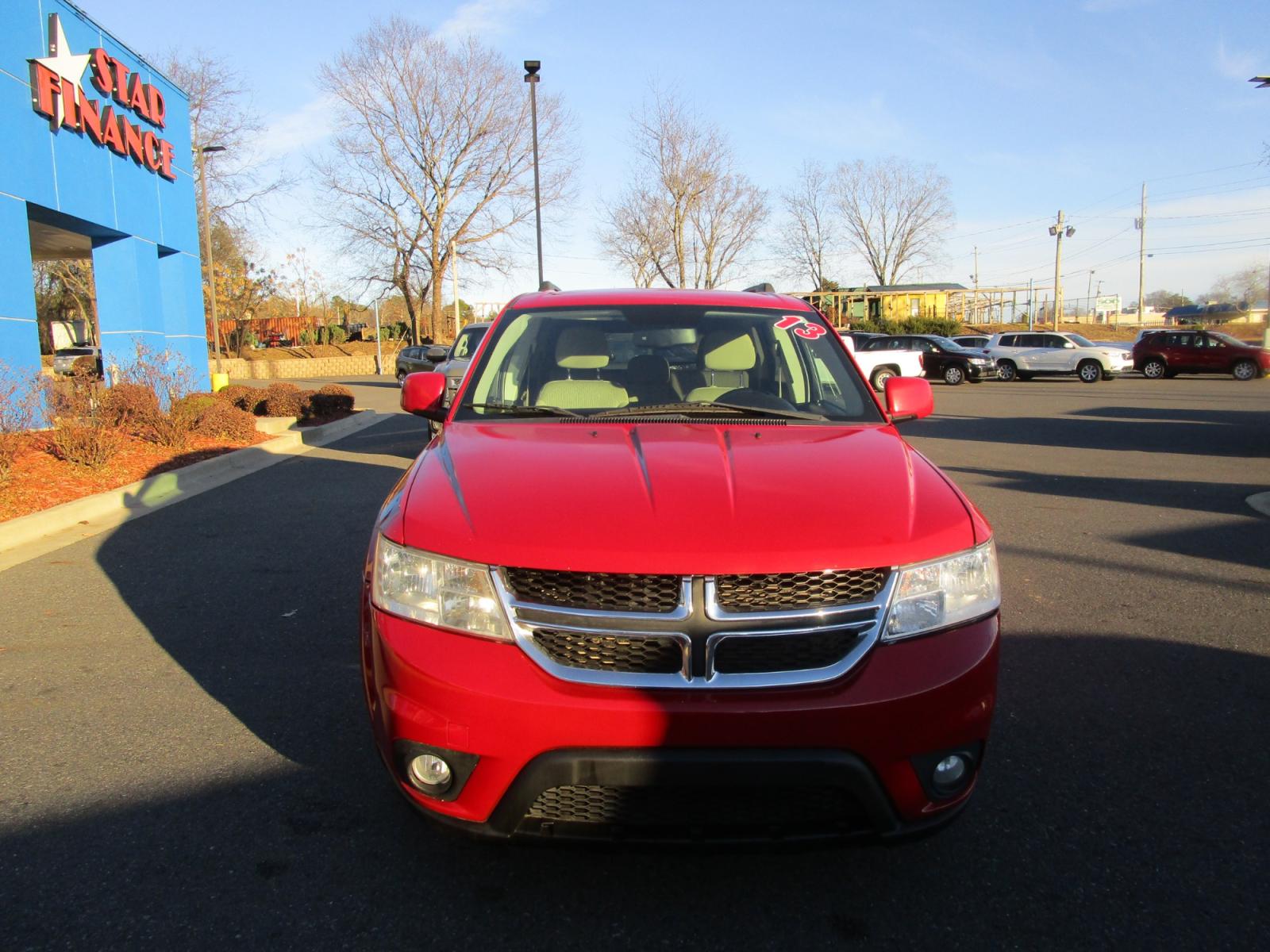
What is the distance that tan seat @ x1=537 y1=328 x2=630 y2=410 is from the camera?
3.58 metres

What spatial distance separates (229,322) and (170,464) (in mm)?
46289

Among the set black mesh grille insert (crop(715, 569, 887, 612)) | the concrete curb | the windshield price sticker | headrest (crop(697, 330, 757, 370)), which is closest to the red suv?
the concrete curb

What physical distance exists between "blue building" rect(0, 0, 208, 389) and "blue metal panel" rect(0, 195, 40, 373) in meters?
0.02

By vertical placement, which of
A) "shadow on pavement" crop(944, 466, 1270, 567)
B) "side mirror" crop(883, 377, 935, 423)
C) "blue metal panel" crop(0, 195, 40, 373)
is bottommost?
"shadow on pavement" crop(944, 466, 1270, 567)

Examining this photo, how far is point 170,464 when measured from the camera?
1020cm

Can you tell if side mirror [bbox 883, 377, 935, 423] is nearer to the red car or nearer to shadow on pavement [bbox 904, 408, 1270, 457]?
the red car

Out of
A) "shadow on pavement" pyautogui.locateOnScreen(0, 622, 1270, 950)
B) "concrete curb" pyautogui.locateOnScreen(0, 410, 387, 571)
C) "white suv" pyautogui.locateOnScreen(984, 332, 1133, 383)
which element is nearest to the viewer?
"shadow on pavement" pyautogui.locateOnScreen(0, 622, 1270, 950)

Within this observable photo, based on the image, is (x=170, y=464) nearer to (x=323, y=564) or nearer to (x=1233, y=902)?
(x=323, y=564)

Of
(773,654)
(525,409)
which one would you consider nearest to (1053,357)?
(525,409)

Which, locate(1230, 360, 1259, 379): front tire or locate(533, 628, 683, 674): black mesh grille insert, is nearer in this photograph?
locate(533, 628, 683, 674): black mesh grille insert

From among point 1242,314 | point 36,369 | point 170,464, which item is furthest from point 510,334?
point 1242,314

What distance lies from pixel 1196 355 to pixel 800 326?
3279 centimetres

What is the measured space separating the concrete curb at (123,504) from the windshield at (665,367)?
4513 mm

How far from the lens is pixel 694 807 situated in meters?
2.20
